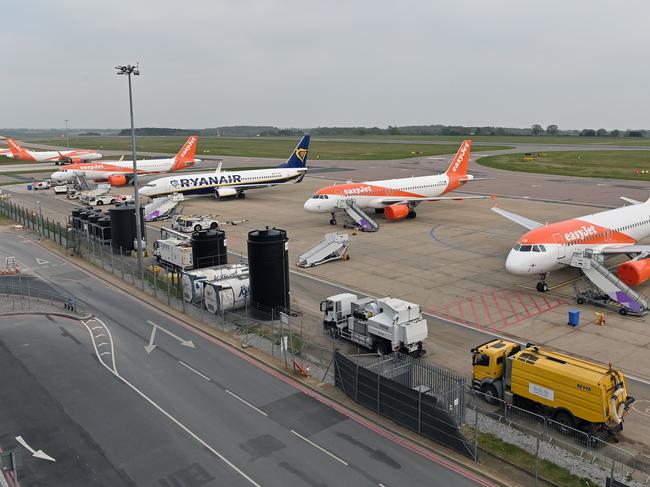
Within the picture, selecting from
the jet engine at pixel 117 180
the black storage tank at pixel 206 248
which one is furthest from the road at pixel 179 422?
the jet engine at pixel 117 180

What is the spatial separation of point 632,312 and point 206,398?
86.9ft

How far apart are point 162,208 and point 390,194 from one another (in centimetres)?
3007

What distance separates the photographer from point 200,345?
30938mm

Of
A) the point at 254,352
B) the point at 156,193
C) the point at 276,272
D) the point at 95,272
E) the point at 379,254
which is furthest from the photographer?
the point at 156,193

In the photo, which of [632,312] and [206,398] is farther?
[632,312]

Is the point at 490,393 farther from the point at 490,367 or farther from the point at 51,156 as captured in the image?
the point at 51,156

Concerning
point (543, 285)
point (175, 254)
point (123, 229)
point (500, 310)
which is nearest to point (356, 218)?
point (175, 254)

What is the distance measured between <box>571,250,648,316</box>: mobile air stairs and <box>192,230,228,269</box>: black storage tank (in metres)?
26.4

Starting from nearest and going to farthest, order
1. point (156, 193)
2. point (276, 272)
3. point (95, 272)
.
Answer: point (276, 272) → point (95, 272) → point (156, 193)

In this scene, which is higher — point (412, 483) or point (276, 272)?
point (276, 272)

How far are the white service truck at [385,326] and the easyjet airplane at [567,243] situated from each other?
1244 cm

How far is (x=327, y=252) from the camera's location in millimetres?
48000

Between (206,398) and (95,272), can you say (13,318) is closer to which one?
(95,272)

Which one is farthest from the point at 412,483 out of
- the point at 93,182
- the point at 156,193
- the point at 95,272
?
the point at 93,182
